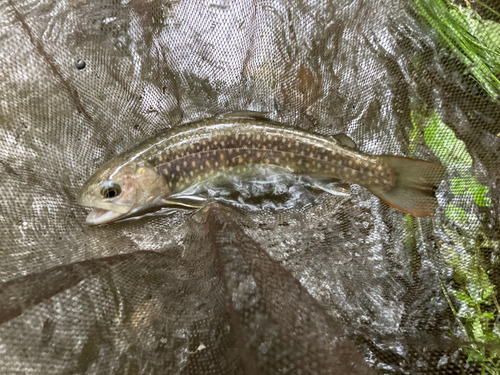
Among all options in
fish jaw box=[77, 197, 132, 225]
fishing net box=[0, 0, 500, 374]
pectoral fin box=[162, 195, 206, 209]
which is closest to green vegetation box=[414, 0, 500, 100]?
fishing net box=[0, 0, 500, 374]

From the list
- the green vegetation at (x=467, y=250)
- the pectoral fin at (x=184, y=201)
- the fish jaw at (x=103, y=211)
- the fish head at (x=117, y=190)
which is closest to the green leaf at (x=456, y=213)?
the green vegetation at (x=467, y=250)

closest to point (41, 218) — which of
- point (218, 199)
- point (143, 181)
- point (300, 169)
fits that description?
point (143, 181)

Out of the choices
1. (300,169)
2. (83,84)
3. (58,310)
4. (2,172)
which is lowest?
(58,310)

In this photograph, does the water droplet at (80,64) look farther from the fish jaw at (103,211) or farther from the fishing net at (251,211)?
the fish jaw at (103,211)

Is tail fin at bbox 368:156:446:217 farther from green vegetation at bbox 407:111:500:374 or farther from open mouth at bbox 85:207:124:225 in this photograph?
open mouth at bbox 85:207:124:225

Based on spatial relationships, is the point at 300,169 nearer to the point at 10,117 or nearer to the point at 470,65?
the point at 470,65
